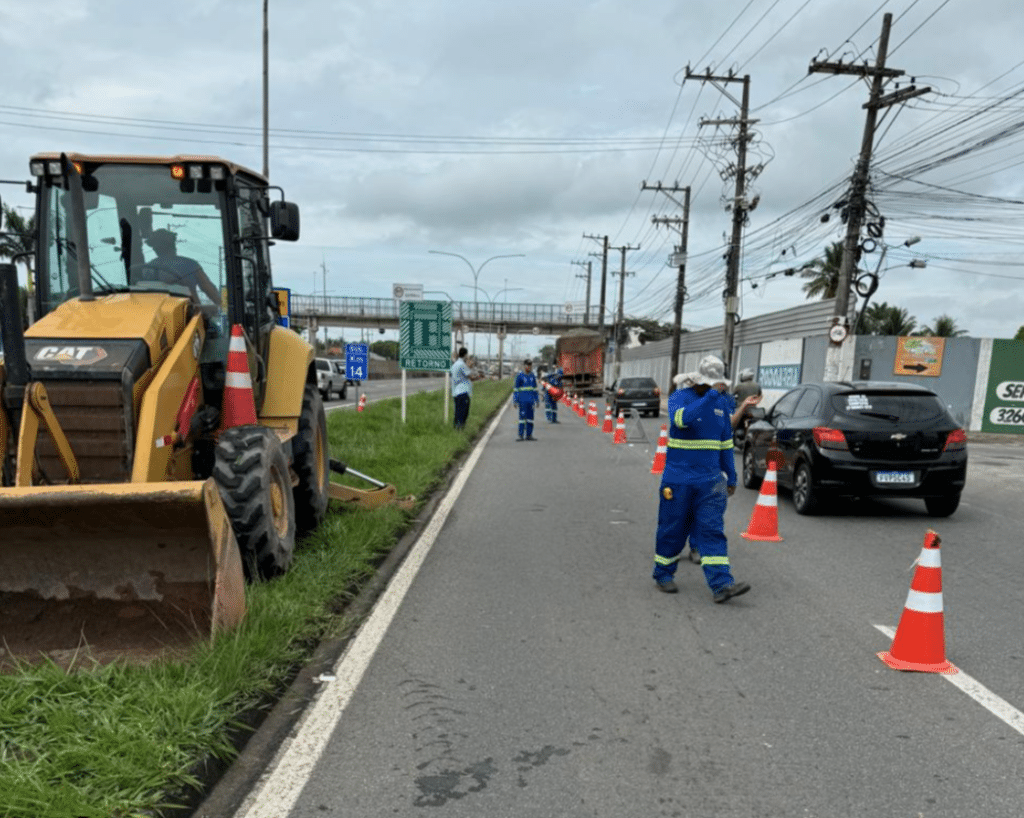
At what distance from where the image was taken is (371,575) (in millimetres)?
6555

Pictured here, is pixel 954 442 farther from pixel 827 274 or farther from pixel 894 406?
pixel 827 274

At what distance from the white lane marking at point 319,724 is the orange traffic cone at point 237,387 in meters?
1.60

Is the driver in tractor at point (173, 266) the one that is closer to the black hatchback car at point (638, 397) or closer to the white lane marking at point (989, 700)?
the white lane marking at point (989, 700)

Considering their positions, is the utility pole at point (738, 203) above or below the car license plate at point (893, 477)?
above

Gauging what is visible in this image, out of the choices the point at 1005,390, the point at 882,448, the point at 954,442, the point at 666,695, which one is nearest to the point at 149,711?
the point at 666,695

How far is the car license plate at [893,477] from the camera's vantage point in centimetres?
935

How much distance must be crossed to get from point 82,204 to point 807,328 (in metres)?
28.0

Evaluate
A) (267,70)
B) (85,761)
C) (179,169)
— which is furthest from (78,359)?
(267,70)

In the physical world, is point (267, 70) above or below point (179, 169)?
above

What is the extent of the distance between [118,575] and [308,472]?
9.80ft

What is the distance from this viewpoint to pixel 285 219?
6281 millimetres

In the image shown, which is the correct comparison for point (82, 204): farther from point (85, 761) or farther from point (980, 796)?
point (980, 796)

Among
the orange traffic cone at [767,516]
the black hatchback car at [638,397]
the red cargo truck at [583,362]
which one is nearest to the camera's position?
the orange traffic cone at [767,516]

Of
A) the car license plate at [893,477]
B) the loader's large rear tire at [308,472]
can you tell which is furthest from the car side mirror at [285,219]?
the car license plate at [893,477]
